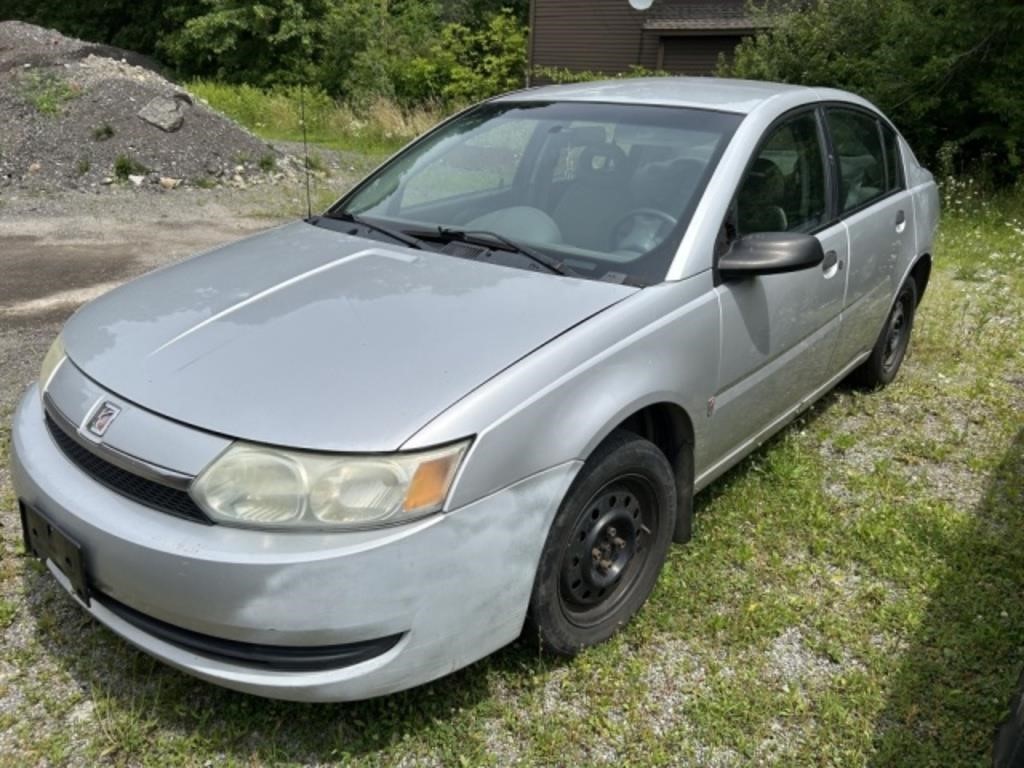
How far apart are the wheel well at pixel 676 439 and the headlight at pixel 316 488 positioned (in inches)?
37.0

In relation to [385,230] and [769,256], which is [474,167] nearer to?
[385,230]

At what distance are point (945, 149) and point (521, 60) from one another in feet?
59.9

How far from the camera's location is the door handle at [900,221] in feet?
13.6

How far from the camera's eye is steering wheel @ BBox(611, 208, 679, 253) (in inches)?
110

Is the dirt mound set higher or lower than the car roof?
lower

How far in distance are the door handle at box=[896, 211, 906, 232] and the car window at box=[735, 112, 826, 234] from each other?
842mm

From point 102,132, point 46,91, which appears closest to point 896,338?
point 102,132

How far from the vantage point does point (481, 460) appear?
2012 millimetres

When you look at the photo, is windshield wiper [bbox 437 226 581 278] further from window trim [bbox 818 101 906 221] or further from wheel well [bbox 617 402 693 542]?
window trim [bbox 818 101 906 221]

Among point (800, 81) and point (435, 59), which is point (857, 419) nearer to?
point (800, 81)

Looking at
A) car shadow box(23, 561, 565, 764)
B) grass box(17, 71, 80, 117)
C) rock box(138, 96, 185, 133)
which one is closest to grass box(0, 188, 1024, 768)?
car shadow box(23, 561, 565, 764)

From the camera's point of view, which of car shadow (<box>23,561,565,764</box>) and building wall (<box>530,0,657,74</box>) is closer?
car shadow (<box>23,561,565,764</box>)

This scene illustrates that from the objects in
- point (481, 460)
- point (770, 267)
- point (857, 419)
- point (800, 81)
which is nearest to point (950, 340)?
point (857, 419)

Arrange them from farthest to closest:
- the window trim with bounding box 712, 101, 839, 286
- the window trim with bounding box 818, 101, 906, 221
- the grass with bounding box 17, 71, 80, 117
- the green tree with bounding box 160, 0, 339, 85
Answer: the green tree with bounding box 160, 0, 339, 85
the grass with bounding box 17, 71, 80, 117
the window trim with bounding box 818, 101, 906, 221
the window trim with bounding box 712, 101, 839, 286
